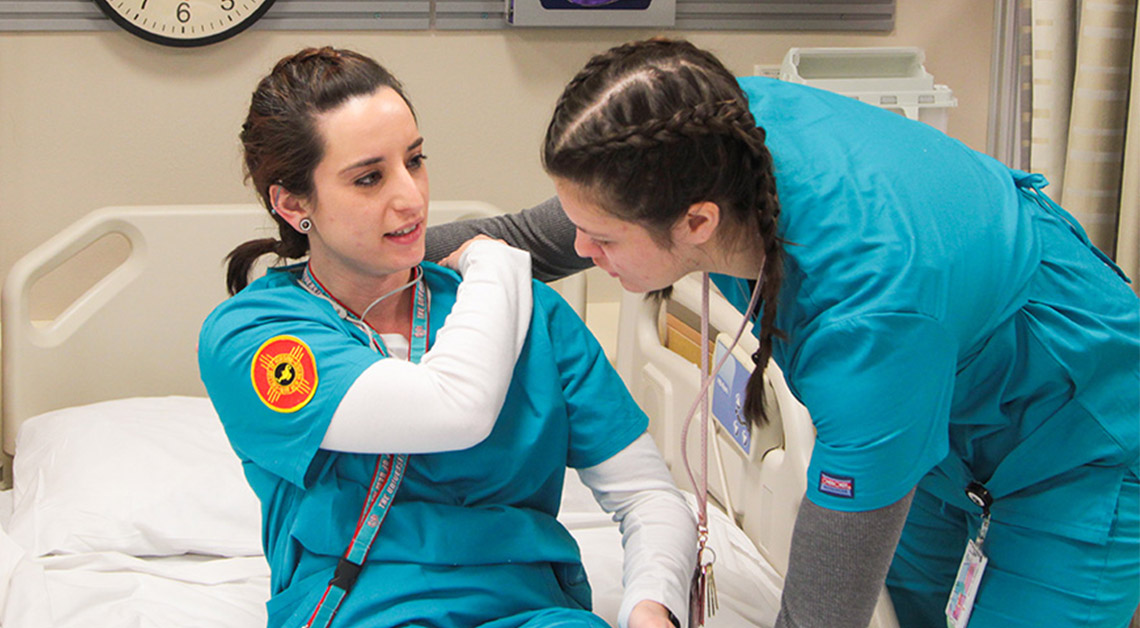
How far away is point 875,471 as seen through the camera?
1190mm

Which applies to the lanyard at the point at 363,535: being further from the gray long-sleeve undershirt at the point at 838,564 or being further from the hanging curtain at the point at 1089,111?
the hanging curtain at the point at 1089,111

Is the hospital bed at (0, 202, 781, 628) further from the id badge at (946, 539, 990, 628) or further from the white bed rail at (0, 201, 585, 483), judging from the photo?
the id badge at (946, 539, 990, 628)

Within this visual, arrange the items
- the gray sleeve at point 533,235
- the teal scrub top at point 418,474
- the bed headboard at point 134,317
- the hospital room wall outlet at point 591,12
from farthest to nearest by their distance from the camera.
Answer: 1. the hospital room wall outlet at point 591,12
2. the bed headboard at point 134,317
3. the gray sleeve at point 533,235
4. the teal scrub top at point 418,474

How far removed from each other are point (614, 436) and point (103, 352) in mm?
1672

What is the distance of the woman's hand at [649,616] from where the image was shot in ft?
4.64

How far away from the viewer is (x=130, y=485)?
2373 millimetres

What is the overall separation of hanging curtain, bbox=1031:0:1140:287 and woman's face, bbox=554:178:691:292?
3.88 feet

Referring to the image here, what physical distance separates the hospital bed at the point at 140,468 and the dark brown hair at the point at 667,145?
0.95m

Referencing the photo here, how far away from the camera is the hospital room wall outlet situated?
2.99m

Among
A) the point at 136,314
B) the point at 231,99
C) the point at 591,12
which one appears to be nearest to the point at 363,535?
the point at 136,314

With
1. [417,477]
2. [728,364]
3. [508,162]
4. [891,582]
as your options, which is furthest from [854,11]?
[417,477]

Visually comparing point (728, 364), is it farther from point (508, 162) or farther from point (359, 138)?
point (508, 162)

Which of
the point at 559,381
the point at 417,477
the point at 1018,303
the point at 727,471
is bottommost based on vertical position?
the point at 727,471

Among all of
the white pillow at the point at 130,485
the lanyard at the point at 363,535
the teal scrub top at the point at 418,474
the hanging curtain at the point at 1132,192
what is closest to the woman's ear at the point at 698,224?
the teal scrub top at the point at 418,474
